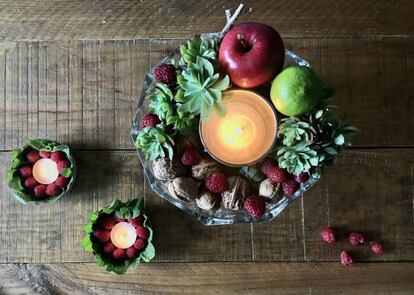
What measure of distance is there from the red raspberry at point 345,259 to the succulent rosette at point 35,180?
47 centimetres

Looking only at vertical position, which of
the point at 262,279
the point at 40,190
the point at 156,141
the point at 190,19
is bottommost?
the point at 262,279

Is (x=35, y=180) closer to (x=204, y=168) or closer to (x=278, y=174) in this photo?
(x=204, y=168)

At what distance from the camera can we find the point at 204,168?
824 millimetres

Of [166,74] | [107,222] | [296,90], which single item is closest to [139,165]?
[107,222]

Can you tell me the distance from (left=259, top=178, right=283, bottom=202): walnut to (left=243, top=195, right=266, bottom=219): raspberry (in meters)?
0.01

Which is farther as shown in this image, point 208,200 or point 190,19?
point 190,19

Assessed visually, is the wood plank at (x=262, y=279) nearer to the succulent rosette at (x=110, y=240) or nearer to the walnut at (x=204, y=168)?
the succulent rosette at (x=110, y=240)

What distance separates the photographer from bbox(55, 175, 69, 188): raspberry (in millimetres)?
905

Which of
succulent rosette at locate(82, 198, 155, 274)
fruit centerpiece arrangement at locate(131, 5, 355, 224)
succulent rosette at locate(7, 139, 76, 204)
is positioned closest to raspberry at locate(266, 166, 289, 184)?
fruit centerpiece arrangement at locate(131, 5, 355, 224)

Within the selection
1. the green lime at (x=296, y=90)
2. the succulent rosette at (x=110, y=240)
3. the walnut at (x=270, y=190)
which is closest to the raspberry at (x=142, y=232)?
the succulent rosette at (x=110, y=240)

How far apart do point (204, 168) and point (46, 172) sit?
0.28 metres

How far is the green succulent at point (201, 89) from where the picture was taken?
752 millimetres

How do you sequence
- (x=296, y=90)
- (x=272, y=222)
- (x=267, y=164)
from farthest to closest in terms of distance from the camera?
(x=272, y=222) → (x=267, y=164) → (x=296, y=90)

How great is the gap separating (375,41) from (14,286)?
0.75 metres
